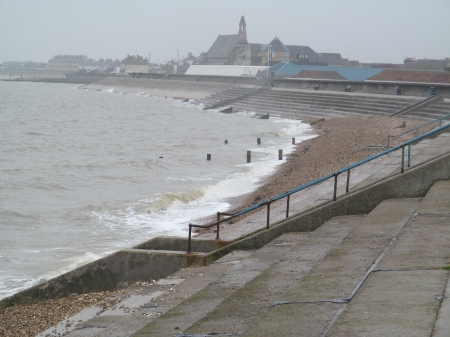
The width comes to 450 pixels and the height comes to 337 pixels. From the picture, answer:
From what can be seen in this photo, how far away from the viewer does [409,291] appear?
226 inches

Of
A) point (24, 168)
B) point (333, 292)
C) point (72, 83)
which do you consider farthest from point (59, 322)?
point (72, 83)

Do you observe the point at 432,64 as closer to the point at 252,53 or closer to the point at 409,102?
the point at 409,102

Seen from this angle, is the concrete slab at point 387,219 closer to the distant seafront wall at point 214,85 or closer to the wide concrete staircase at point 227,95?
the distant seafront wall at point 214,85

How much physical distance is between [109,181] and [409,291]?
20962 mm

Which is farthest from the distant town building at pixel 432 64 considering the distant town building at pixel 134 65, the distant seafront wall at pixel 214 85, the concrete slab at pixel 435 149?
the distant town building at pixel 134 65

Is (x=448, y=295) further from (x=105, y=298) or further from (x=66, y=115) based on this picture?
(x=66, y=115)

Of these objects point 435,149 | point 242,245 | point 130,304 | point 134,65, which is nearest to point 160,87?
point 134,65

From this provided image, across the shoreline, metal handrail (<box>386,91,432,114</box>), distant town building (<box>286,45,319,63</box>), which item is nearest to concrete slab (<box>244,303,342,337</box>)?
the shoreline

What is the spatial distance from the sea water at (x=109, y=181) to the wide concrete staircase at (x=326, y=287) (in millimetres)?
4659

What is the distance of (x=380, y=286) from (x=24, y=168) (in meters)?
26.6

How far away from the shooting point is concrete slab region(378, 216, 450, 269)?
6590 millimetres

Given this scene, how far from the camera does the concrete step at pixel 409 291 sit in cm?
493

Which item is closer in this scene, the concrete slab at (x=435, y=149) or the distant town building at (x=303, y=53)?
the concrete slab at (x=435, y=149)

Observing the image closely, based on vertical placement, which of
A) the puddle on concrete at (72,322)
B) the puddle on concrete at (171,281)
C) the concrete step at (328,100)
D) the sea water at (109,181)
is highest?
the concrete step at (328,100)
